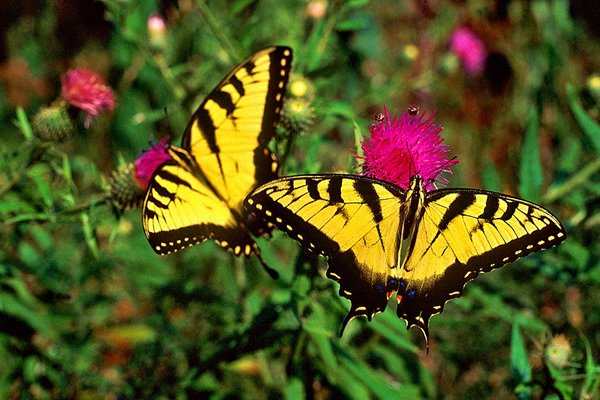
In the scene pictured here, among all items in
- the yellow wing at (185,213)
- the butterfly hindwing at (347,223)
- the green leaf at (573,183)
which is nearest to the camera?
the butterfly hindwing at (347,223)

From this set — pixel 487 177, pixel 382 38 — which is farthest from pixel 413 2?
pixel 487 177

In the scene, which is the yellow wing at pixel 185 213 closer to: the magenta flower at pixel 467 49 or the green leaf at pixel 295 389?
the green leaf at pixel 295 389

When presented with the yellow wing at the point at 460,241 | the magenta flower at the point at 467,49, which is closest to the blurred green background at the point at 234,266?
the yellow wing at the point at 460,241

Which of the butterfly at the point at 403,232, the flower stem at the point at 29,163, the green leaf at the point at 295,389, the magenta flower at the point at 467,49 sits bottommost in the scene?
the green leaf at the point at 295,389

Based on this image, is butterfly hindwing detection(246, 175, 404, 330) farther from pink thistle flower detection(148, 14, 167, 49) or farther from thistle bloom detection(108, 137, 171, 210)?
pink thistle flower detection(148, 14, 167, 49)

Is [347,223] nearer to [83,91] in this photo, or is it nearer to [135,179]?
[135,179]

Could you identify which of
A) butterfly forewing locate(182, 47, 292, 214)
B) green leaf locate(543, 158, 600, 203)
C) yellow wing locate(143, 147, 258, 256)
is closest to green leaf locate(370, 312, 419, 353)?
yellow wing locate(143, 147, 258, 256)

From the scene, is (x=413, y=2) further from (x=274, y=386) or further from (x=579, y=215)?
(x=274, y=386)
